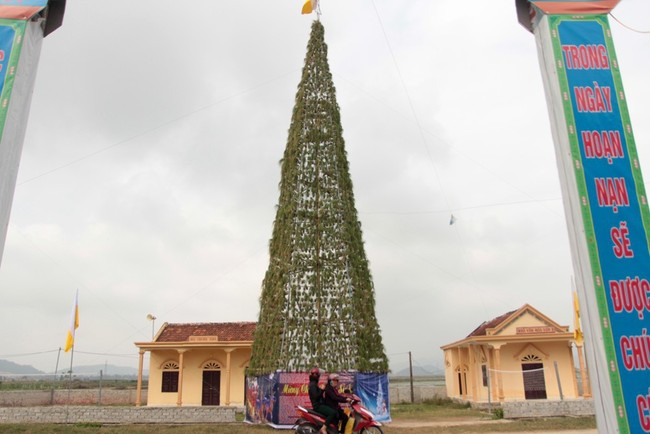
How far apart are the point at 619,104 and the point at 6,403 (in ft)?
89.9

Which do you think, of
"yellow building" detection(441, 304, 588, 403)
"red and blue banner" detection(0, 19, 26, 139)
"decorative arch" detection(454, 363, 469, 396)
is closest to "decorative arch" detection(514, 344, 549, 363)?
"yellow building" detection(441, 304, 588, 403)

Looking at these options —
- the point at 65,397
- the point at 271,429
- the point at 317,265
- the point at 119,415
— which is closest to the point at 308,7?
the point at 317,265

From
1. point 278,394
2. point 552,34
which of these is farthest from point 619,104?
point 278,394

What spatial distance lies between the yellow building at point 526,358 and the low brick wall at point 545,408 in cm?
434

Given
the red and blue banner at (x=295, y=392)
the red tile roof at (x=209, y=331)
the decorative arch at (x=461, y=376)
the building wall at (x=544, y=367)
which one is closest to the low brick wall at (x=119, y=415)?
the red and blue banner at (x=295, y=392)

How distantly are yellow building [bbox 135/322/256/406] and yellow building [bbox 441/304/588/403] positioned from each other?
1022 cm

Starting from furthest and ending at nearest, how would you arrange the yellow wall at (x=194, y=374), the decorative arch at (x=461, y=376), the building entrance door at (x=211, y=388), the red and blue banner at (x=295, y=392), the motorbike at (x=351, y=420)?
the decorative arch at (x=461, y=376) → the building entrance door at (x=211, y=388) → the yellow wall at (x=194, y=374) → the red and blue banner at (x=295, y=392) → the motorbike at (x=351, y=420)

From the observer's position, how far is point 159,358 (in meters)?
22.6

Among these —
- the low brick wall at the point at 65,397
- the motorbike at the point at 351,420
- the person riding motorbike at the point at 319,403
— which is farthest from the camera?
the low brick wall at the point at 65,397

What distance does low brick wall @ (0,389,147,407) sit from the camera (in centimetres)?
2475

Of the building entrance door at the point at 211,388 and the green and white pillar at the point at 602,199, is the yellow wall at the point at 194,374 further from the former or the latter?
the green and white pillar at the point at 602,199

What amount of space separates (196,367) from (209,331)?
63.3 inches

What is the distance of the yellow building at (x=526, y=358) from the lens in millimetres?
21406

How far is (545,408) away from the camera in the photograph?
1609 cm
